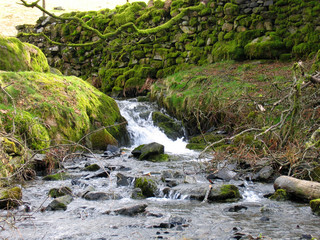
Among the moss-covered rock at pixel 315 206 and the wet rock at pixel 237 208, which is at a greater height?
the moss-covered rock at pixel 315 206

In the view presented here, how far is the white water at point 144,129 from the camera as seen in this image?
11.4 metres

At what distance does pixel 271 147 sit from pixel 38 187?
474cm

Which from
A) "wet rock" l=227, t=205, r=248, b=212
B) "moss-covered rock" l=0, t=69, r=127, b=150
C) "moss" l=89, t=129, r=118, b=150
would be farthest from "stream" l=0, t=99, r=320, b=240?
"moss" l=89, t=129, r=118, b=150

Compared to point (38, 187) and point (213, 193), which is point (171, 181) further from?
point (38, 187)

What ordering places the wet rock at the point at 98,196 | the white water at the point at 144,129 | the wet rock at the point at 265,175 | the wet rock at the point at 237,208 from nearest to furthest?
the wet rock at the point at 237,208, the wet rock at the point at 98,196, the wet rock at the point at 265,175, the white water at the point at 144,129

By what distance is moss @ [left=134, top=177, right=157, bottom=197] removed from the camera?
6.25 meters

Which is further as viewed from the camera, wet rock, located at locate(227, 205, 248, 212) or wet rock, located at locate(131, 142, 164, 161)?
wet rock, located at locate(131, 142, 164, 161)

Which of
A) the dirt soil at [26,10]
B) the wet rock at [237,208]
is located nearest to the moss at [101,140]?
the wet rock at [237,208]

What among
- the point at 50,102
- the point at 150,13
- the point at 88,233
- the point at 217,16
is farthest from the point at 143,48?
the point at 88,233

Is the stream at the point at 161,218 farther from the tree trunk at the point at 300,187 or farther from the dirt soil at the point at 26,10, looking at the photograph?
the dirt soil at the point at 26,10

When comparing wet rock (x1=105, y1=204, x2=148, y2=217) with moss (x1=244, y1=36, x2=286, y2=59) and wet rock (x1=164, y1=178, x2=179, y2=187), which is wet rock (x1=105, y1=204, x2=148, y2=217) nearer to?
wet rock (x1=164, y1=178, x2=179, y2=187)

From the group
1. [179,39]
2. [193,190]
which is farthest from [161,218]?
[179,39]

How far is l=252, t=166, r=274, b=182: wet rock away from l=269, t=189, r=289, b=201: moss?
1042 millimetres

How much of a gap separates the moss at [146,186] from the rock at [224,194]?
3.35 feet
